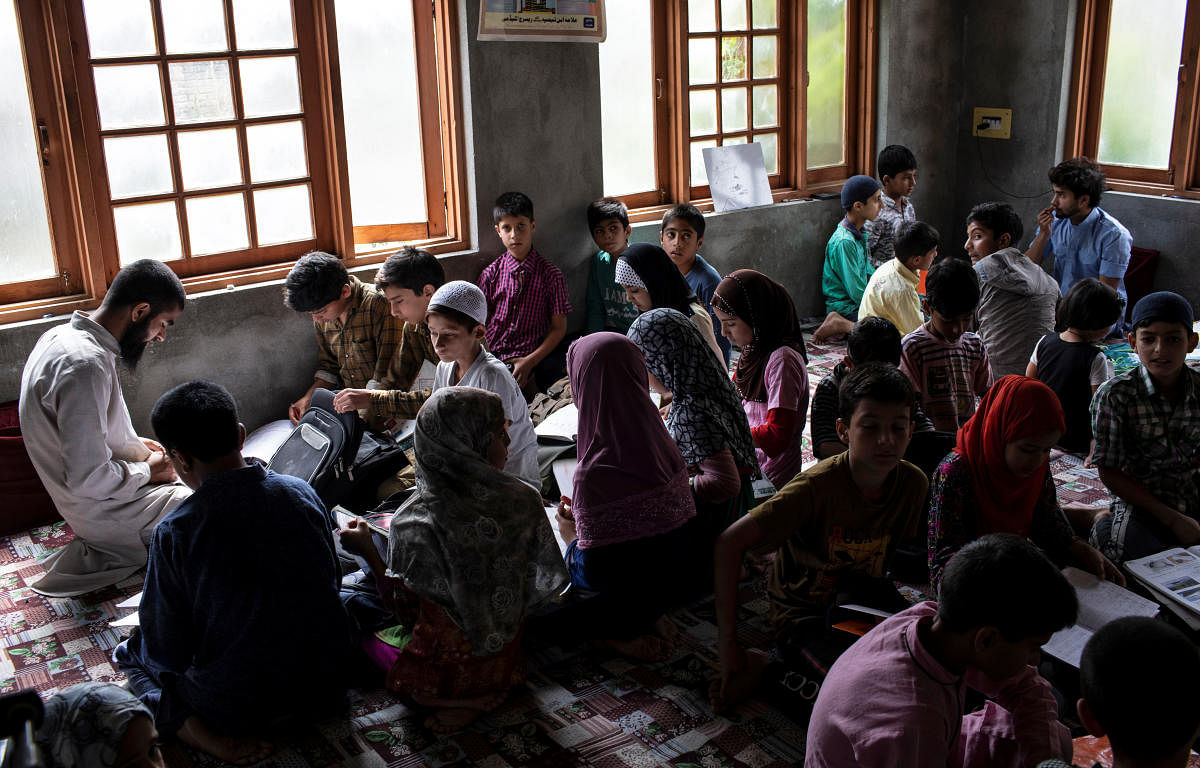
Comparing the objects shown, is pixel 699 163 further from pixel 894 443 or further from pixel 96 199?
pixel 894 443

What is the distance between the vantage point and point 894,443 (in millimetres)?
2686

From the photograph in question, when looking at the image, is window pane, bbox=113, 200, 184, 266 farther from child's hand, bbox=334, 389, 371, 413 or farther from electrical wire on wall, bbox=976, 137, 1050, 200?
electrical wire on wall, bbox=976, 137, 1050, 200

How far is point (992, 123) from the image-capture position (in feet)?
24.7

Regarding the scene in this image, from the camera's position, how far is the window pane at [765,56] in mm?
6855

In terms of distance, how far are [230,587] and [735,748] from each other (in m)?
1.38

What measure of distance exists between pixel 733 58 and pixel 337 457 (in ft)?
13.7

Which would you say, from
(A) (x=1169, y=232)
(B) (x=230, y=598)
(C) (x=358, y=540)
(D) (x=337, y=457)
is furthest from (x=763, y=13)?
(B) (x=230, y=598)

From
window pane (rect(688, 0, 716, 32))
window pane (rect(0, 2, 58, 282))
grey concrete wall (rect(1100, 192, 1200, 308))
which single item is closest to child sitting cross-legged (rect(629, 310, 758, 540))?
window pane (rect(0, 2, 58, 282))

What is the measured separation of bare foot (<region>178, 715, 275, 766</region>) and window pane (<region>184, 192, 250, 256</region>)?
2.67 metres

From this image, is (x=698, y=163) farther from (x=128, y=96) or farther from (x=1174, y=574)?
(x=1174, y=574)

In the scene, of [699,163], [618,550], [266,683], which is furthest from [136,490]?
[699,163]

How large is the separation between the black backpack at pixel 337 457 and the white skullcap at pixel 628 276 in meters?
1.20

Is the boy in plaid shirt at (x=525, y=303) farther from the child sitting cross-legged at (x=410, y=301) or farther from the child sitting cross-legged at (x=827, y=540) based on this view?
the child sitting cross-legged at (x=827, y=540)

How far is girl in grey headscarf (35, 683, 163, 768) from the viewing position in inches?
74.8
